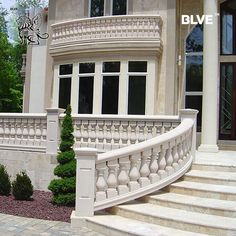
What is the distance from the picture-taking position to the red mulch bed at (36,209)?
24.6 feet

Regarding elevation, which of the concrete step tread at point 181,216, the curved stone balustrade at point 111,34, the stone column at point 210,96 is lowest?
the concrete step tread at point 181,216

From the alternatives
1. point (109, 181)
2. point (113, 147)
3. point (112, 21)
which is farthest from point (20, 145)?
point (112, 21)

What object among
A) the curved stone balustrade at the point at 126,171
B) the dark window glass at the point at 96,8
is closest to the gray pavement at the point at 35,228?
the curved stone balustrade at the point at 126,171

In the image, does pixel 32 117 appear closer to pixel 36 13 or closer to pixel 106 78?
pixel 106 78

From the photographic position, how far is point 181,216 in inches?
242

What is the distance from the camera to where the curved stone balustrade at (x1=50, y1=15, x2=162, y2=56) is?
1448 centimetres

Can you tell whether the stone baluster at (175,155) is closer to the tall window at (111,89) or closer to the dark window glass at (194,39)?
the tall window at (111,89)

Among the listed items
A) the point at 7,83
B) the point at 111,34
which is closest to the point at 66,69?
the point at 111,34

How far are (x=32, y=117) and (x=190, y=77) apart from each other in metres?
7.44

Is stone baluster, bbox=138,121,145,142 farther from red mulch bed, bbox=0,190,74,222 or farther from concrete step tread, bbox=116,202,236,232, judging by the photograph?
concrete step tread, bbox=116,202,236,232

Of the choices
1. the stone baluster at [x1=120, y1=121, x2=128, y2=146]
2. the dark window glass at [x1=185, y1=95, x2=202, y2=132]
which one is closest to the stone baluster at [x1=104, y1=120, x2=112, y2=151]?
the stone baluster at [x1=120, y1=121, x2=128, y2=146]

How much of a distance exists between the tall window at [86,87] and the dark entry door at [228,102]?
203 inches

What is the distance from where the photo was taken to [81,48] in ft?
Answer: 49.9

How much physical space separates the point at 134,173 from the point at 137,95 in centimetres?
783
